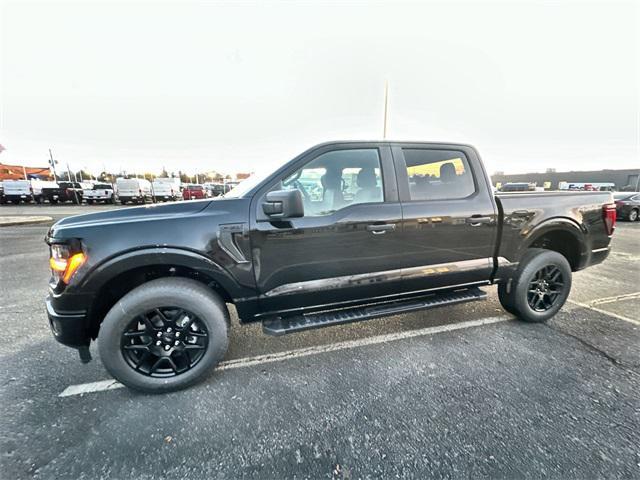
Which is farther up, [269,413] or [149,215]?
[149,215]

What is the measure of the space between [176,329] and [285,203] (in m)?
1.31

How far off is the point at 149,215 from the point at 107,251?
373 mm

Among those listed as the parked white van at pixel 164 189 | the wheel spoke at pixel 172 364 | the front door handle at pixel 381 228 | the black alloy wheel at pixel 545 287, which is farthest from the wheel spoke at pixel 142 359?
the parked white van at pixel 164 189

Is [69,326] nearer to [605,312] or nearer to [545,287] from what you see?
[545,287]

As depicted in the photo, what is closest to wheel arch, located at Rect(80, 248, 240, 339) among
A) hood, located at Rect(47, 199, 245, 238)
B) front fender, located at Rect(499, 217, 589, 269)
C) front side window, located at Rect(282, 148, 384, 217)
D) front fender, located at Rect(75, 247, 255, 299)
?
front fender, located at Rect(75, 247, 255, 299)

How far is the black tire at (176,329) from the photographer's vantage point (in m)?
2.15

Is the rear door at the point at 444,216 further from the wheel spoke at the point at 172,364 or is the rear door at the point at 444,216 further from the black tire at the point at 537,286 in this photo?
the wheel spoke at the point at 172,364

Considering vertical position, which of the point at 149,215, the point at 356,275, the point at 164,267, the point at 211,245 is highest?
the point at 149,215

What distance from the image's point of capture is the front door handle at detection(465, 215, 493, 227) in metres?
2.91

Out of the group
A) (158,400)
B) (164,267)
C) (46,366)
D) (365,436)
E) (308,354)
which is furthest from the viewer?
(308,354)

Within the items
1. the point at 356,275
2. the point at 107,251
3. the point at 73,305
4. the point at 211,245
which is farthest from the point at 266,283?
the point at 73,305

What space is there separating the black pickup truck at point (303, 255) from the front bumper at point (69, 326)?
0.01 metres

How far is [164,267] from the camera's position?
2373 millimetres

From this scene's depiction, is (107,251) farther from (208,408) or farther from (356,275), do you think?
(356,275)
